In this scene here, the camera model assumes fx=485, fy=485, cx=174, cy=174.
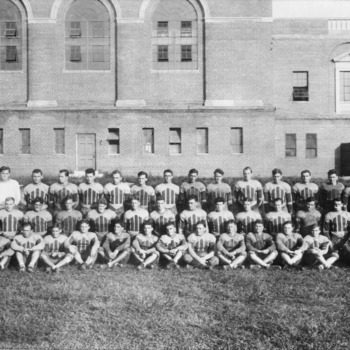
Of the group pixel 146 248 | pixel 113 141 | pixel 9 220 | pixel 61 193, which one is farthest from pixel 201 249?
pixel 113 141

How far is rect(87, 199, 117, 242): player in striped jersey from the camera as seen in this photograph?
11.5 m

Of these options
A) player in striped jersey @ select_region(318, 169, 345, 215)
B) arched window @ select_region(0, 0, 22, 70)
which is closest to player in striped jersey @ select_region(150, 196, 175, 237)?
player in striped jersey @ select_region(318, 169, 345, 215)

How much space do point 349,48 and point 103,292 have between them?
95.5 ft

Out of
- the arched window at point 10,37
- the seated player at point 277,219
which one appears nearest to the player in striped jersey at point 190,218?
the seated player at point 277,219

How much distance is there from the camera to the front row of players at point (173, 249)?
10.5m

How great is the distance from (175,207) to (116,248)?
2357 mm

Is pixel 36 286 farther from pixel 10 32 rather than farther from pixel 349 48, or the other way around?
pixel 349 48

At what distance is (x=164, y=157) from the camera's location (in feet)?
90.2

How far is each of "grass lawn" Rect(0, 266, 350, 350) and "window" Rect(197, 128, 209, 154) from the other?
58.9 ft

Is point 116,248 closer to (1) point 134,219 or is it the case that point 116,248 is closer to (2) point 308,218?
(1) point 134,219

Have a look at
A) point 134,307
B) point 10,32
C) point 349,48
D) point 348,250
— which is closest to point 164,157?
point 10,32

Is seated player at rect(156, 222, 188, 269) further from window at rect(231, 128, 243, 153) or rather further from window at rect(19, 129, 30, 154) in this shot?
window at rect(19, 129, 30, 154)

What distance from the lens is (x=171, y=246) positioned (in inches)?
430

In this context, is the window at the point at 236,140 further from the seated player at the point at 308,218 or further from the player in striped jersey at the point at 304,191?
the seated player at the point at 308,218
